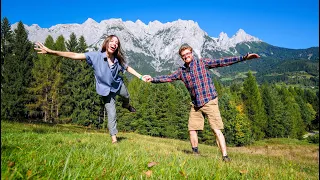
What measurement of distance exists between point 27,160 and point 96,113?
49.1m

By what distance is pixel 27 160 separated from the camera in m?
2.10

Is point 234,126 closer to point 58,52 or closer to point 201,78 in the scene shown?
point 201,78

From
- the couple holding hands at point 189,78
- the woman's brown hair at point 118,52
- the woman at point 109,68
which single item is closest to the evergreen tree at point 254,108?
the couple holding hands at point 189,78

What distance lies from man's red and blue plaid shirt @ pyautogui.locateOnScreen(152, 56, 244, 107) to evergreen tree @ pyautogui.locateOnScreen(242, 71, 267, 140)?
6399 centimetres

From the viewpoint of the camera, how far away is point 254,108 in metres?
66.2

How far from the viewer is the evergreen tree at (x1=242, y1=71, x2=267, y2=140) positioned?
65.4 metres

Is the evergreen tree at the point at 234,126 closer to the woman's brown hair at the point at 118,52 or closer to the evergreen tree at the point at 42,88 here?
the evergreen tree at the point at 42,88

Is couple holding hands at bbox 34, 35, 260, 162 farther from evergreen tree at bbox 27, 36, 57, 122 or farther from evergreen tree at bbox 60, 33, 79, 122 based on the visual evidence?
evergreen tree at bbox 60, 33, 79, 122

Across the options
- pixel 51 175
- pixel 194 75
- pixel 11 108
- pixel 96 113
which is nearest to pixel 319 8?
pixel 194 75

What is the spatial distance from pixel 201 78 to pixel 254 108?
214 ft

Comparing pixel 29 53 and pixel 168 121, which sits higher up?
pixel 29 53

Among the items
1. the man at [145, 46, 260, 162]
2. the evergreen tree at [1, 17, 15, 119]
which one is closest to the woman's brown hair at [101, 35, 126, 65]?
the man at [145, 46, 260, 162]

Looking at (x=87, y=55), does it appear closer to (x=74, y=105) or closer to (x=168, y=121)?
(x=74, y=105)

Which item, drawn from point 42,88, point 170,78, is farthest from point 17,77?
point 170,78
